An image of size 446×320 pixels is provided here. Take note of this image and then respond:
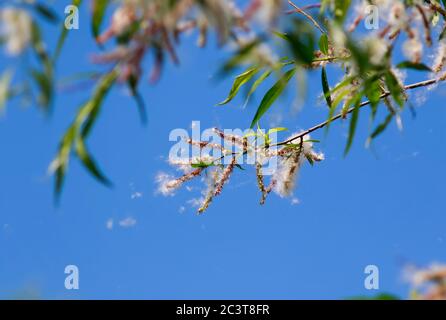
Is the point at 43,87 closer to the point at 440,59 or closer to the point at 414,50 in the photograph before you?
the point at 414,50

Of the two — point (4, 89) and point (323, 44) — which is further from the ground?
point (323, 44)

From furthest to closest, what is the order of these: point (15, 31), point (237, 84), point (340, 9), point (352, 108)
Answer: point (237, 84) → point (352, 108) → point (340, 9) → point (15, 31)

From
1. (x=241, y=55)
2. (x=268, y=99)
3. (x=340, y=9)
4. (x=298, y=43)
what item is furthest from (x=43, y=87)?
(x=268, y=99)

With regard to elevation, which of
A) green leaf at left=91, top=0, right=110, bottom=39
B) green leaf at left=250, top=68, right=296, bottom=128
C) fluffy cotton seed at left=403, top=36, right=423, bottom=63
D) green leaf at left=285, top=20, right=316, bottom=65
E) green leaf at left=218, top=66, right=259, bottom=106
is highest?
green leaf at left=218, top=66, right=259, bottom=106

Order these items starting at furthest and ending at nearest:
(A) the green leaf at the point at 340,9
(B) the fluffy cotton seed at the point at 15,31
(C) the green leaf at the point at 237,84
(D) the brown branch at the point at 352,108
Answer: (C) the green leaf at the point at 237,84 < (D) the brown branch at the point at 352,108 < (A) the green leaf at the point at 340,9 < (B) the fluffy cotton seed at the point at 15,31

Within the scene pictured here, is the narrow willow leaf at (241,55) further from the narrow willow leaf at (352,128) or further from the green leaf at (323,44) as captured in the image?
the green leaf at (323,44)

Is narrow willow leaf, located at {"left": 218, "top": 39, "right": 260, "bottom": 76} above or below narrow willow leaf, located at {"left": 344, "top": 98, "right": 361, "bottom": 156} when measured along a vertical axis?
below

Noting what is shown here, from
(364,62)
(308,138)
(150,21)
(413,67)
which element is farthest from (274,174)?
(150,21)

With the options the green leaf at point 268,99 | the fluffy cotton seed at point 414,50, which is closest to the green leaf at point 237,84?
the green leaf at point 268,99

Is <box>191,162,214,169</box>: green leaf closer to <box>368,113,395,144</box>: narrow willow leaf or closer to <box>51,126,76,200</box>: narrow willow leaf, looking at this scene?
<box>368,113,395,144</box>: narrow willow leaf

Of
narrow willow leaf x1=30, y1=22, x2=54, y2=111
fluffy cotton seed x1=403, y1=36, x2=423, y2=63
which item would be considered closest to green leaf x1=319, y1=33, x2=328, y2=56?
fluffy cotton seed x1=403, y1=36, x2=423, y2=63

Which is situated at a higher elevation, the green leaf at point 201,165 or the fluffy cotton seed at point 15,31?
the green leaf at point 201,165

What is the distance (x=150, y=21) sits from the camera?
71cm

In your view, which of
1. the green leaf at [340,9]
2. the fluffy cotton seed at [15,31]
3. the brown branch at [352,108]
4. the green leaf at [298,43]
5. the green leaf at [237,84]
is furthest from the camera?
the green leaf at [237,84]
